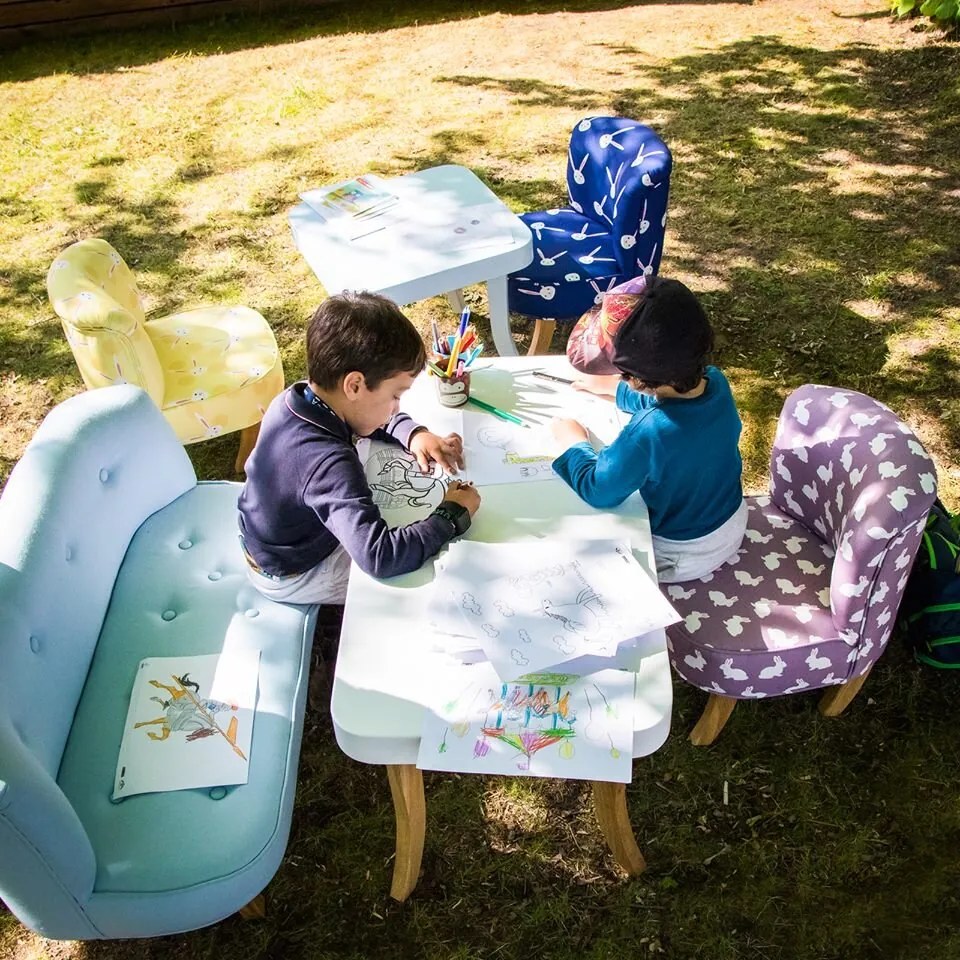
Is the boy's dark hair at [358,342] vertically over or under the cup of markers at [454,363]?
over

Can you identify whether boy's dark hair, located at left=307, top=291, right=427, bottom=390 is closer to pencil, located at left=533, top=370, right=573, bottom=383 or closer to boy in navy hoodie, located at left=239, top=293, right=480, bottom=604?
boy in navy hoodie, located at left=239, top=293, right=480, bottom=604

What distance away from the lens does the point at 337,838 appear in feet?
8.82

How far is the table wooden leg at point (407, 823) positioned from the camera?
2156mm

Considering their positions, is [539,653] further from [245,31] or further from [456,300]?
[245,31]

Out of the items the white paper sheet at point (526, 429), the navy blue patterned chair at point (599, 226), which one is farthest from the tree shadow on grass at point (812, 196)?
the white paper sheet at point (526, 429)

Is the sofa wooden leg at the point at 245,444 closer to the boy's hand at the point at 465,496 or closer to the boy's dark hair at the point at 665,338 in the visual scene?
the boy's hand at the point at 465,496

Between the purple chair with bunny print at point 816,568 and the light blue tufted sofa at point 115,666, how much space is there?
118 centimetres

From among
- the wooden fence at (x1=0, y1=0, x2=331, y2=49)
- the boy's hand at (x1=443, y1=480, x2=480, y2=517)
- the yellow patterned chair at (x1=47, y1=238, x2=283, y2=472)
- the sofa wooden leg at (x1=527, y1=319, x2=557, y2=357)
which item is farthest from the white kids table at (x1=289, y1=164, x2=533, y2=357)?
the wooden fence at (x1=0, y1=0, x2=331, y2=49)

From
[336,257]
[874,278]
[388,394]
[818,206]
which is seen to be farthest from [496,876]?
[818,206]

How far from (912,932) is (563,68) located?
6.36m

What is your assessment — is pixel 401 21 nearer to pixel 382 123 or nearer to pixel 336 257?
pixel 382 123

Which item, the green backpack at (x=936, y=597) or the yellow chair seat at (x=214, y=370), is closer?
the green backpack at (x=936, y=597)

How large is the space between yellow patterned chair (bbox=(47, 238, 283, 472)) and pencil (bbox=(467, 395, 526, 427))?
1211 millimetres

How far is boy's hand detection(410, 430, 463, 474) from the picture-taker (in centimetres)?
239
